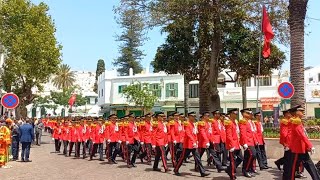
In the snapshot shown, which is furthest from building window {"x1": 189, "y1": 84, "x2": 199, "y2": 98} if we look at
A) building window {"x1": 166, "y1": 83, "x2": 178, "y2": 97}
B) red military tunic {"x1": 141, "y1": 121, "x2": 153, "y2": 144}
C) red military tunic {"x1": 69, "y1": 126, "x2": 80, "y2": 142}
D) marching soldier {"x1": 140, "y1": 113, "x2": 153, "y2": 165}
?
red military tunic {"x1": 141, "y1": 121, "x2": 153, "y2": 144}

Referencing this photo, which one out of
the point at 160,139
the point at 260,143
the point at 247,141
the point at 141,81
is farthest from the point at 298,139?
the point at 141,81

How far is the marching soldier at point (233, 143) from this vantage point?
11.0 meters

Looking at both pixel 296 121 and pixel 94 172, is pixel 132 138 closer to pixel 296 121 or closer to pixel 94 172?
pixel 94 172

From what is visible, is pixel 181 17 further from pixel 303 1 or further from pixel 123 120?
pixel 123 120

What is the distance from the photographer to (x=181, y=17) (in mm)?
21125

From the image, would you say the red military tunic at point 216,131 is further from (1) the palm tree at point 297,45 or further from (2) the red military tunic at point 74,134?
(2) the red military tunic at point 74,134

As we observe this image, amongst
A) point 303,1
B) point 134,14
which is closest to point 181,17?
point 134,14

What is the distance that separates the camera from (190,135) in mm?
12078

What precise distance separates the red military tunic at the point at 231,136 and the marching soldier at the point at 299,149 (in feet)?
5.94

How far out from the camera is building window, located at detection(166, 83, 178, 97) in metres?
49.4

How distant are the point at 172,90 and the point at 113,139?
33980mm

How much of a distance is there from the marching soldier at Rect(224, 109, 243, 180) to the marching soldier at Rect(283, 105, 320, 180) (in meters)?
1.64

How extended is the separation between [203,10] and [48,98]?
61.6 metres

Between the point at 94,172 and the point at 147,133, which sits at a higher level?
the point at 147,133
